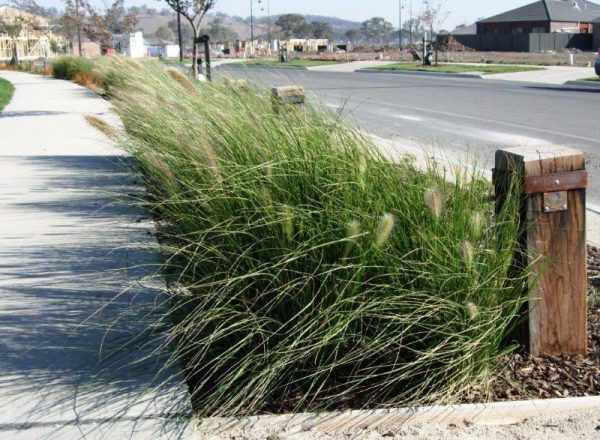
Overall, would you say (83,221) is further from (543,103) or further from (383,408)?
(543,103)

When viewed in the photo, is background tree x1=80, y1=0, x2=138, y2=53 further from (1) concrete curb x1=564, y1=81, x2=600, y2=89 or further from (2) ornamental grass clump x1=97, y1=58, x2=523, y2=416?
(2) ornamental grass clump x1=97, y1=58, x2=523, y2=416

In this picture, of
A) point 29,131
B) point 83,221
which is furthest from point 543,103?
point 83,221

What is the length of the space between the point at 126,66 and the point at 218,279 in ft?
27.3

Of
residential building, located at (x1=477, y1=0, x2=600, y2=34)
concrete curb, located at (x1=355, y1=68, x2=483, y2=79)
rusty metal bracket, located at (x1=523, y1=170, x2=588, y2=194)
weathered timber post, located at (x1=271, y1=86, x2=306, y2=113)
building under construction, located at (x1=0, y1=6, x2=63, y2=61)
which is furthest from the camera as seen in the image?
residential building, located at (x1=477, y1=0, x2=600, y2=34)

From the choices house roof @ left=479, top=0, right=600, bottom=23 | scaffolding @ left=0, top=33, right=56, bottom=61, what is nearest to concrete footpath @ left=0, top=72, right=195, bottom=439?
scaffolding @ left=0, top=33, right=56, bottom=61

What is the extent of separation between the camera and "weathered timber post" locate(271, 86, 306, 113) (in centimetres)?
556

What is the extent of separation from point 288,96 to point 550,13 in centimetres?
8224

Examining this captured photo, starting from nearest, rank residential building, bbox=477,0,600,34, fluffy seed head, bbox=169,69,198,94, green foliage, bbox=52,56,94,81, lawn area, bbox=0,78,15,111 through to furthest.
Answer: fluffy seed head, bbox=169,69,198,94
lawn area, bbox=0,78,15,111
green foliage, bbox=52,56,94,81
residential building, bbox=477,0,600,34

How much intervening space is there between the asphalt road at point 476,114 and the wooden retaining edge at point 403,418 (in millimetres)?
3684

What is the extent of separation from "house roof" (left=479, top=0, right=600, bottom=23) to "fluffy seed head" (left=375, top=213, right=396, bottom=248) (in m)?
82.9

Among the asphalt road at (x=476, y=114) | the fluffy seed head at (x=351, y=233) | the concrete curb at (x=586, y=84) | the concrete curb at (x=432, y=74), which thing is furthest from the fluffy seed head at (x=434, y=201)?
the concrete curb at (x=432, y=74)

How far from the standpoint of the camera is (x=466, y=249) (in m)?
3.85

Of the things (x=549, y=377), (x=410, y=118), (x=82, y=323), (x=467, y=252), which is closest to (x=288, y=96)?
(x=82, y=323)

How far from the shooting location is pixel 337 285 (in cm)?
403
